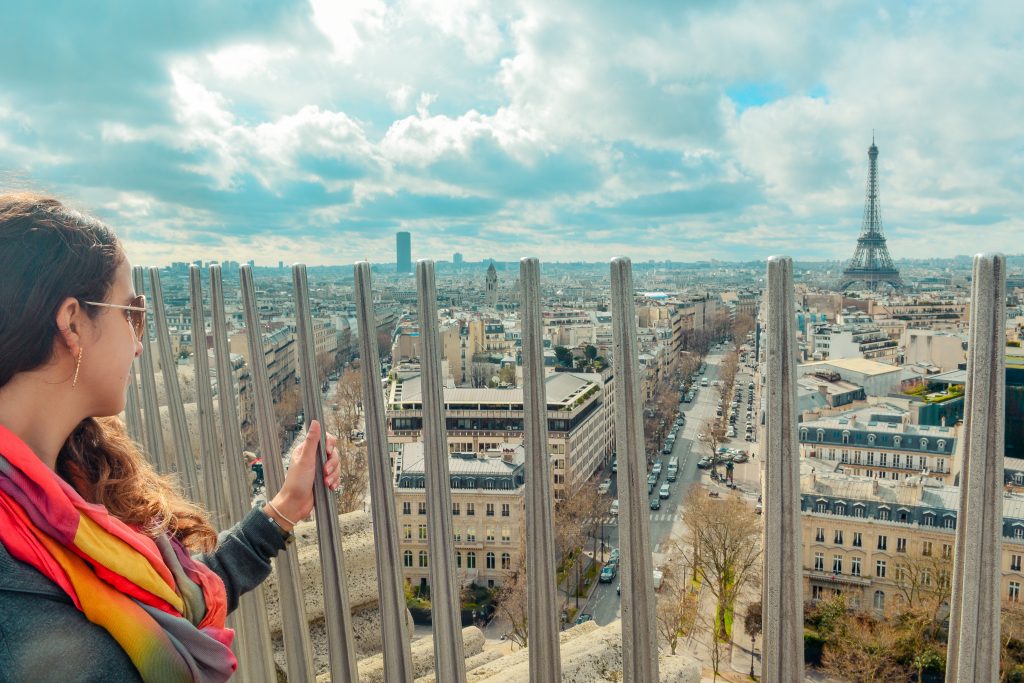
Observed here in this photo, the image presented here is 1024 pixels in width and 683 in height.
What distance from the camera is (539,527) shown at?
1.27 meters

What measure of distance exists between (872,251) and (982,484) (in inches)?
1327

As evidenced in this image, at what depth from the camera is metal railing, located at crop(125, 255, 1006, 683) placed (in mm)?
1026

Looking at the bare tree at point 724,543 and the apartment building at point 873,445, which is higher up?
the apartment building at point 873,445

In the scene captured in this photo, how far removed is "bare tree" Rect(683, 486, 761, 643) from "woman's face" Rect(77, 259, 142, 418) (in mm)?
6041

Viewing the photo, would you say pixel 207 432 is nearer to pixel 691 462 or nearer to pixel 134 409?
pixel 134 409

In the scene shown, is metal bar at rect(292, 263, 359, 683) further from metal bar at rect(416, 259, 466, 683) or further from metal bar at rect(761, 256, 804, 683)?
metal bar at rect(761, 256, 804, 683)

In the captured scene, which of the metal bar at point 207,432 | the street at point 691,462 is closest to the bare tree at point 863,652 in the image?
the street at point 691,462

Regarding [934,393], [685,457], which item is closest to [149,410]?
[685,457]

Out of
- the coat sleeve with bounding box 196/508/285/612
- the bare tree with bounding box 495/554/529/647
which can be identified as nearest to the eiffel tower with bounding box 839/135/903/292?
the bare tree with bounding box 495/554/529/647

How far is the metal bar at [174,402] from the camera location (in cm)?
213

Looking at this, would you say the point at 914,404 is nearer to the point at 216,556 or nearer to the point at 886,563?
the point at 886,563

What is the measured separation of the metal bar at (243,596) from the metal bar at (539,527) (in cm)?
82

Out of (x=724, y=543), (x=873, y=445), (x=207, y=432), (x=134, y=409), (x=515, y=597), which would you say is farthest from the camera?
(x=873, y=445)

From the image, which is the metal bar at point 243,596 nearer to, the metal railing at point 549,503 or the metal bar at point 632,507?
the metal railing at point 549,503
